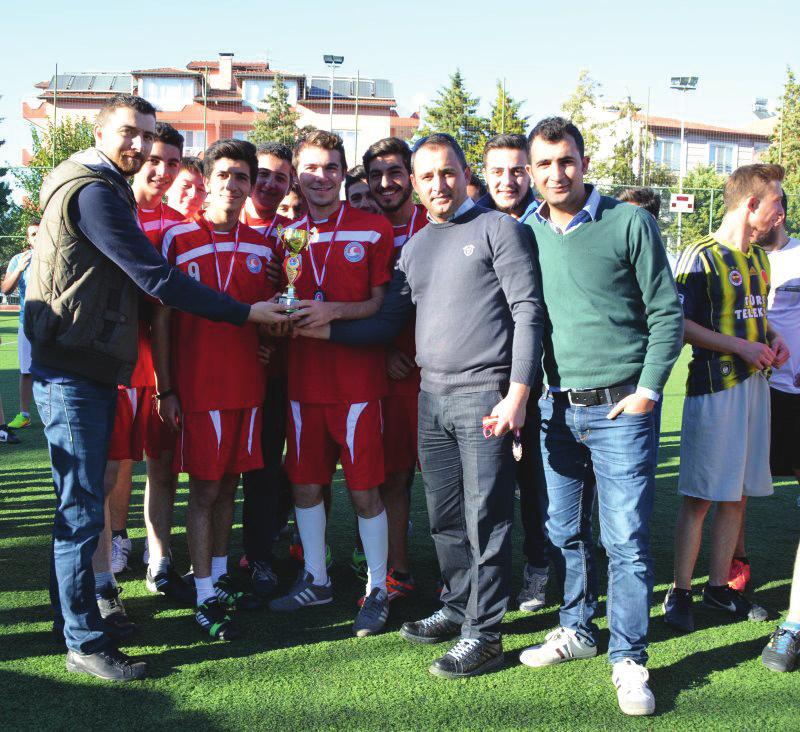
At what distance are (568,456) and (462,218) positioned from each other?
1.17 meters

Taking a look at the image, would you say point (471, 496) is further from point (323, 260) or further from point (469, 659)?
point (323, 260)

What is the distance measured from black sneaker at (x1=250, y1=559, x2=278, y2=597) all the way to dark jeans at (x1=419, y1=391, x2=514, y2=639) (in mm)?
1214

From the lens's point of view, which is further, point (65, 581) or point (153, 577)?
point (153, 577)

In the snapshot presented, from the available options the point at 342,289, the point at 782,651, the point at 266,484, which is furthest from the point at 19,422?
the point at 782,651

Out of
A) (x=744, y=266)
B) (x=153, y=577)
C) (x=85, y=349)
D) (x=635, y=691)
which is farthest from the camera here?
(x=153, y=577)

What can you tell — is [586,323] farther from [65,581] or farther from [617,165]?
[617,165]

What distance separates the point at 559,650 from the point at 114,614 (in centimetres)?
212

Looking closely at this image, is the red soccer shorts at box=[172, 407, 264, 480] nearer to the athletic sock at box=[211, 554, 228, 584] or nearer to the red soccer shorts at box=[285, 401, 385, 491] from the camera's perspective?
the red soccer shorts at box=[285, 401, 385, 491]

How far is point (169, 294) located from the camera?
3.50 m

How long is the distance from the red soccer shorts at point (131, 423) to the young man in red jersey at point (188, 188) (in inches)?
45.7

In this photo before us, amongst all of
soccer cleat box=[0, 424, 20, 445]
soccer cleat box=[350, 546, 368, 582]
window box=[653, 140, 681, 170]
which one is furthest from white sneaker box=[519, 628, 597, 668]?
window box=[653, 140, 681, 170]

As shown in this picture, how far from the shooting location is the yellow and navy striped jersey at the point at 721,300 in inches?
157

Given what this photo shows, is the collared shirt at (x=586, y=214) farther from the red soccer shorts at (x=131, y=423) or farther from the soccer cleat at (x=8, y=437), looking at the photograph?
the soccer cleat at (x=8, y=437)

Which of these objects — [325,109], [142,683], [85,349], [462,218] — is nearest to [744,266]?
[462,218]
